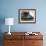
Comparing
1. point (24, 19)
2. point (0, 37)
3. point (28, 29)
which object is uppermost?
point (24, 19)

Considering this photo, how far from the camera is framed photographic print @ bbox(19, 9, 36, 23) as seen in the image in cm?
453

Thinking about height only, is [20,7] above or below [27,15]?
above

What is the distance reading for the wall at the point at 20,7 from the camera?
4.52 meters

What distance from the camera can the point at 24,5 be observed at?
454 centimetres

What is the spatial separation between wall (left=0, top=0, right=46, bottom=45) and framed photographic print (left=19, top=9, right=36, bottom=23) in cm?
11

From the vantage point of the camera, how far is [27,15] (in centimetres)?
456

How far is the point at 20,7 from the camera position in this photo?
452 cm

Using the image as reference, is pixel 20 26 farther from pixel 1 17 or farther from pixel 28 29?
pixel 1 17

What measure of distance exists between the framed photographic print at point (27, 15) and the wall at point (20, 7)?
109mm

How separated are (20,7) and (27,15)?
371 millimetres

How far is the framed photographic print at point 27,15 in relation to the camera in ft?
14.9

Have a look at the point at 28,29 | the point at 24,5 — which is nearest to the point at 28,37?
the point at 28,29

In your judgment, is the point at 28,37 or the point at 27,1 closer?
the point at 28,37

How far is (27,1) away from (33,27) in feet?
3.07
